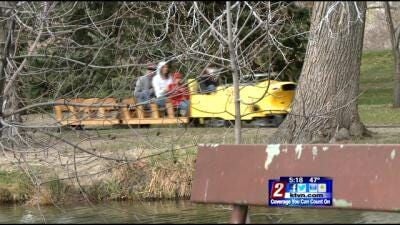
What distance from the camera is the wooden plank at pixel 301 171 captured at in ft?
23.9

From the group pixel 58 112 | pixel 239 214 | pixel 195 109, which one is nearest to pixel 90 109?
pixel 58 112

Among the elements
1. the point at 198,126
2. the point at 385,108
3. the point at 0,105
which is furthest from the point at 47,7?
the point at 385,108

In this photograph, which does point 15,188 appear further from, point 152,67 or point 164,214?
point 152,67

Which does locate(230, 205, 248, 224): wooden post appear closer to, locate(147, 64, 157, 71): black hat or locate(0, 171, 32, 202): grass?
locate(147, 64, 157, 71): black hat

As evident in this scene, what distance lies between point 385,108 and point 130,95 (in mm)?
17981

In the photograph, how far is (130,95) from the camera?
10508 mm

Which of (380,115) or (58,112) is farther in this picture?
(380,115)

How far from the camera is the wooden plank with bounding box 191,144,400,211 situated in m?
7.28

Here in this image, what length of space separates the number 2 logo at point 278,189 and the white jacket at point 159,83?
2.83m

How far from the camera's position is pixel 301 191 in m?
7.60

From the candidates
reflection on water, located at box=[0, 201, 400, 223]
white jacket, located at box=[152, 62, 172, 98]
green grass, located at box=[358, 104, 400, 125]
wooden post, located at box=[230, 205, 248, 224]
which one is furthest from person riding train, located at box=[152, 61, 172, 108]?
green grass, located at box=[358, 104, 400, 125]

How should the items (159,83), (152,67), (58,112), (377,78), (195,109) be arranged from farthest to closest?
(377,78) → (195,109) → (159,83) → (58,112) → (152,67)

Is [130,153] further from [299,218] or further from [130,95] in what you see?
[299,218]

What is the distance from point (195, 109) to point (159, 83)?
12.4ft
